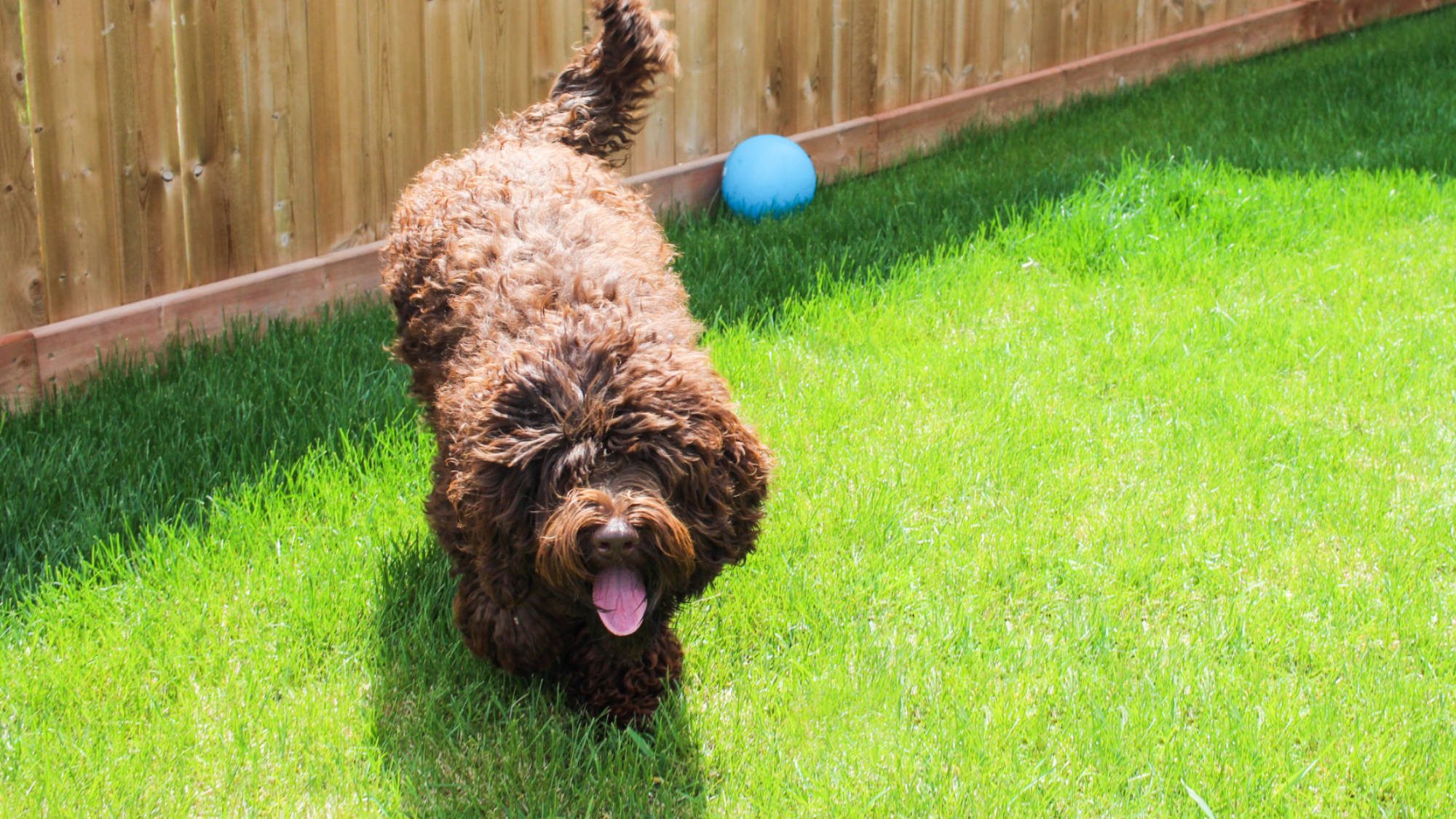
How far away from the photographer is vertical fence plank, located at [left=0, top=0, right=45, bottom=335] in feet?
15.3

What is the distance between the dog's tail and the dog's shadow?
1.89 meters

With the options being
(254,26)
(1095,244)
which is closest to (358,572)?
(254,26)

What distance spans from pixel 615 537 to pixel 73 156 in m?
3.27

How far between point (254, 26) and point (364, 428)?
1849mm

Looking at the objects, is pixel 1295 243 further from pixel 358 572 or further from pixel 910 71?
pixel 358 572

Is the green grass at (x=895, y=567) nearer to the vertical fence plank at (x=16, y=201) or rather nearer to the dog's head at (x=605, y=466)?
the vertical fence plank at (x=16, y=201)

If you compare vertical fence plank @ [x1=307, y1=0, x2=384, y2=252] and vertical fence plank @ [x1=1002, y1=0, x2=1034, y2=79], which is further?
Answer: vertical fence plank @ [x1=1002, y1=0, x2=1034, y2=79]

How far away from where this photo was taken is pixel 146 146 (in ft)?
17.0

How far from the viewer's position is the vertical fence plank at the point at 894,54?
27.2 ft

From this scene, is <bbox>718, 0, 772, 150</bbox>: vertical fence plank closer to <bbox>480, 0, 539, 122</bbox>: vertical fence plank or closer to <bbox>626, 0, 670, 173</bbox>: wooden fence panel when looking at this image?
<bbox>626, 0, 670, 173</bbox>: wooden fence panel

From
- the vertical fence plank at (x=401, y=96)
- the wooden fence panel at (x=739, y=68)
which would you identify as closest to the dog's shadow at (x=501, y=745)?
the vertical fence plank at (x=401, y=96)

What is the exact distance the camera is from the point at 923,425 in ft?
16.3

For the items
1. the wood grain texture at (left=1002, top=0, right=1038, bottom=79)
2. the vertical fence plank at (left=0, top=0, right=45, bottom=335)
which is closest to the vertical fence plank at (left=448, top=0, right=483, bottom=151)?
the vertical fence plank at (left=0, top=0, right=45, bottom=335)

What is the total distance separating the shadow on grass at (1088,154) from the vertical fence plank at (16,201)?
2.57m
